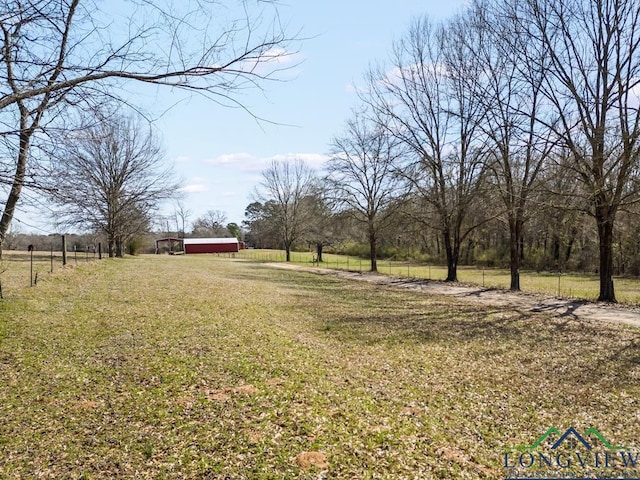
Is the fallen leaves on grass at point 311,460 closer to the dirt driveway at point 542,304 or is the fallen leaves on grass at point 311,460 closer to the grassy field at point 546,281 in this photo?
the dirt driveway at point 542,304

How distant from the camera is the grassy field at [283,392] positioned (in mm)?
3992

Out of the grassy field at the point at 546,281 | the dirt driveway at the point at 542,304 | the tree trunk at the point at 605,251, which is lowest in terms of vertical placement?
the grassy field at the point at 546,281

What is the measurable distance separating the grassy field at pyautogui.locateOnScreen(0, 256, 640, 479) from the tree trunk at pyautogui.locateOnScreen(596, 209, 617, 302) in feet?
15.6

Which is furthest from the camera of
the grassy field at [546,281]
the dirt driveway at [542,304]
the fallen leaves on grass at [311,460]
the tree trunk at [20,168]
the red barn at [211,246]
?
the red barn at [211,246]

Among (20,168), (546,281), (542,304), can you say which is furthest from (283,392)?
(546,281)

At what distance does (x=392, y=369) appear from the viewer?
709cm

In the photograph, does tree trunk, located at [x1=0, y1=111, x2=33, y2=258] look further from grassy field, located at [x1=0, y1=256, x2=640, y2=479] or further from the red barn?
the red barn

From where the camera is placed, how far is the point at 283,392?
556 cm

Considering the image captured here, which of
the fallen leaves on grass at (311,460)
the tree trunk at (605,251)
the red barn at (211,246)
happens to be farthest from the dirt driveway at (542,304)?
the red barn at (211,246)

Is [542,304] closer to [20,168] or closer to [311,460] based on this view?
[311,460]

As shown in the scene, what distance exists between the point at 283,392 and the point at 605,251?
44.8ft

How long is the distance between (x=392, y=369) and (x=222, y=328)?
3795 millimetres

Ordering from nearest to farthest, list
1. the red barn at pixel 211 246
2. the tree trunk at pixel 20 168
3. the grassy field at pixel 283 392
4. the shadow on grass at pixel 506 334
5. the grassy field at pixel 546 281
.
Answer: the grassy field at pixel 283 392 < the tree trunk at pixel 20 168 < the shadow on grass at pixel 506 334 < the grassy field at pixel 546 281 < the red barn at pixel 211 246

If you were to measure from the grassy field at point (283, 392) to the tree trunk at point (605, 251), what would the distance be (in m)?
4.76
